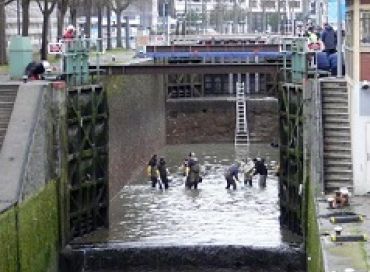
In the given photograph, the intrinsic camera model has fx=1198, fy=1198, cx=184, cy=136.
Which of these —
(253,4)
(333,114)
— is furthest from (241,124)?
(253,4)

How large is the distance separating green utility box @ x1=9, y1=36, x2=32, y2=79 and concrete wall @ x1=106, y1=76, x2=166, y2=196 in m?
4.86

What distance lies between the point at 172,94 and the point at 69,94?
24.2 meters

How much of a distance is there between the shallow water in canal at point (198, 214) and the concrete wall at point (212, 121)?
8789 mm

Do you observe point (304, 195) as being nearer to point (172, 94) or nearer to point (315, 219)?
point (315, 219)

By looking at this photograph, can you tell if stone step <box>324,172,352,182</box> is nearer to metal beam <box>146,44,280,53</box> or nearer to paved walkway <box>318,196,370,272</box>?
paved walkway <box>318,196,370,272</box>

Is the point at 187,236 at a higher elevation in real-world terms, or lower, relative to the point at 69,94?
lower

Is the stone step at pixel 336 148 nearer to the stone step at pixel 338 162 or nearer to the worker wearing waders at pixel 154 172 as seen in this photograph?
the stone step at pixel 338 162

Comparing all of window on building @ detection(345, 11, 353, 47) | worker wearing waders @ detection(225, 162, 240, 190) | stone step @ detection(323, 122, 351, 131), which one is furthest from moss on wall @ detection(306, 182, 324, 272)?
worker wearing waders @ detection(225, 162, 240, 190)

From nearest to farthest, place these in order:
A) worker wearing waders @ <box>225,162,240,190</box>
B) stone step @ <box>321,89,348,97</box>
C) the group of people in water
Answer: stone step @ <box>321,89,348,97</box>
worker wearing waders @ <box>225,162,240,190</box>
the group of people in water

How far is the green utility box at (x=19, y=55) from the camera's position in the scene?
32.1 meters

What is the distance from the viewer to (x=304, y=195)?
27.9 metres

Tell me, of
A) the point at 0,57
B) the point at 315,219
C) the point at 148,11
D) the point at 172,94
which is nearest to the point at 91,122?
the point at 315,219

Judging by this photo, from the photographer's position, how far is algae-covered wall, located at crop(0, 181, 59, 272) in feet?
72.4

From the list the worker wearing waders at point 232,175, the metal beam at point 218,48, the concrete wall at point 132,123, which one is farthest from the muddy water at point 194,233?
the metal beam at point 218,48
